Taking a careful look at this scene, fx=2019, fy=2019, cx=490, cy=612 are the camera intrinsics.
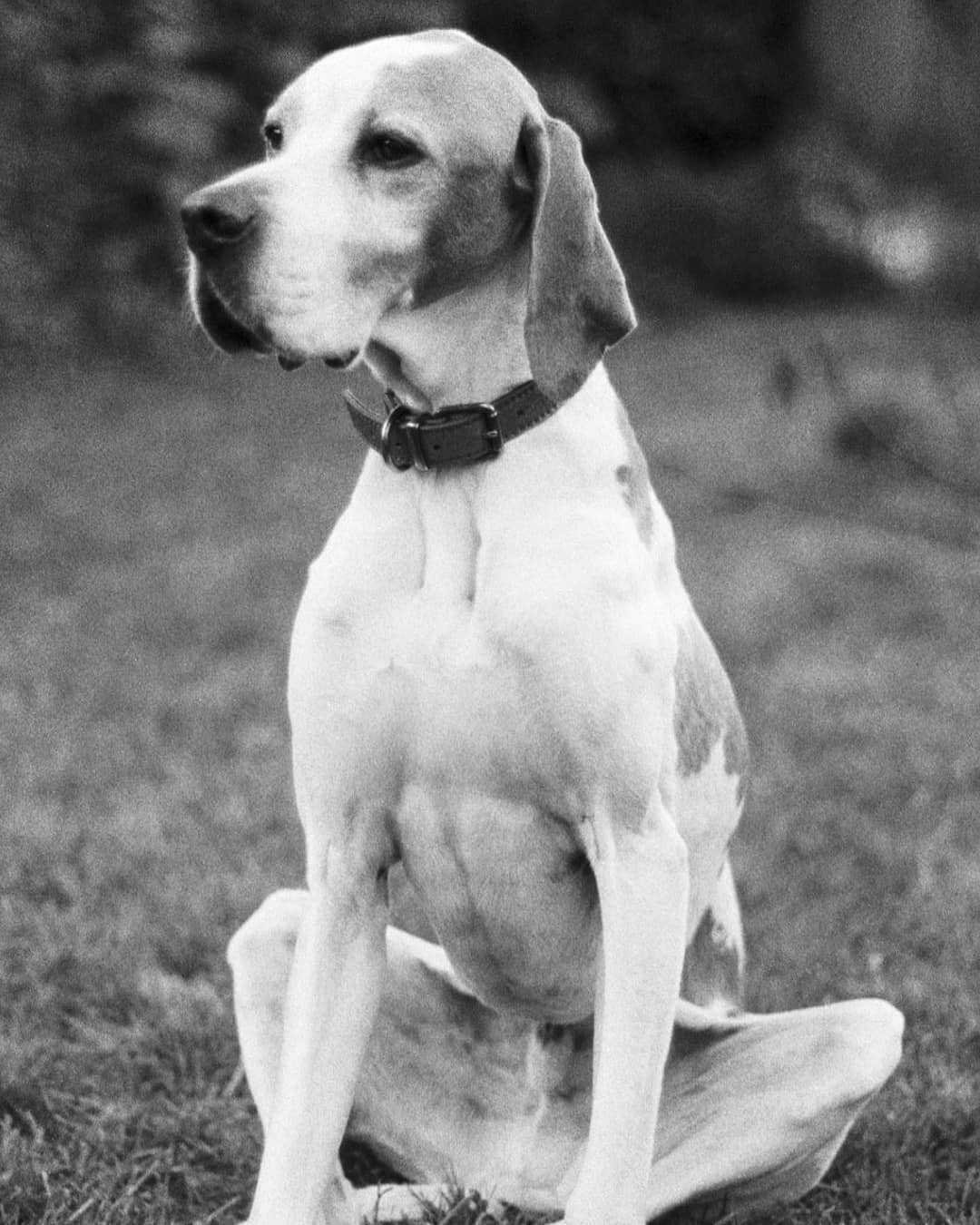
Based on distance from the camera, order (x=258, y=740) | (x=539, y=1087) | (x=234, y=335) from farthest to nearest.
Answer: (x=258, y=740), (x=539, y=1087), (x=234, y=335)

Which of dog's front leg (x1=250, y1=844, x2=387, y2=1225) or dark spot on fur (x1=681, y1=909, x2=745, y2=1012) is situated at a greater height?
dog's front leg (x1=250, y1=844, x2=387, y2=1225)

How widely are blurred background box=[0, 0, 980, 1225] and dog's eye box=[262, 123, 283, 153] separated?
0.71m

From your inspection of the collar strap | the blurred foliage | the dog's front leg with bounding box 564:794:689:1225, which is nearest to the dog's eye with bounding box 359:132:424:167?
the collar strap

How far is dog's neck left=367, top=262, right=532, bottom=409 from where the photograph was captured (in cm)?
279

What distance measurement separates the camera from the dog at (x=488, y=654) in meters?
2.63

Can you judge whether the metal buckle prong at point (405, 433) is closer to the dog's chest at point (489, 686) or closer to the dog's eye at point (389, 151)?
the dog's chest at point (489, 686)

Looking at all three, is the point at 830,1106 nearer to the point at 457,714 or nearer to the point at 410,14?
the point at 457,714

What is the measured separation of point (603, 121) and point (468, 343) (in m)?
9.64

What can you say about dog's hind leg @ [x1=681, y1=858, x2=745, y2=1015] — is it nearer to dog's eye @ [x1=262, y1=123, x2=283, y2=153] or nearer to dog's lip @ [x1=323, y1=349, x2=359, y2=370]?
dog's lip @ [x1=323, y1=349, x2=359, y2=370]

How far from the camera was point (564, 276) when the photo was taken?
2684 millimetres

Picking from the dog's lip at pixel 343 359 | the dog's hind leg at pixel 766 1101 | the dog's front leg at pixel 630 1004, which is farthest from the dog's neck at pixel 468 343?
the dog's hind leg at pixel 766 1101

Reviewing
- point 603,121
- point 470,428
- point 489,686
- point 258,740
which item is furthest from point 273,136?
point 603,121

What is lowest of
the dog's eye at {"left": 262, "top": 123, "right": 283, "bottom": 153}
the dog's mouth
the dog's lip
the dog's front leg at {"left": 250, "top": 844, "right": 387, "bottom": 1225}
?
the dog's front leg at {"left": 250, "top": 844, "right": 387, "bottom": 1225}

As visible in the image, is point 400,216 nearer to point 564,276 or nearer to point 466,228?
point 466,228
